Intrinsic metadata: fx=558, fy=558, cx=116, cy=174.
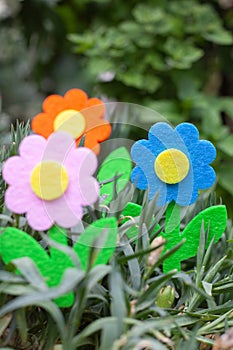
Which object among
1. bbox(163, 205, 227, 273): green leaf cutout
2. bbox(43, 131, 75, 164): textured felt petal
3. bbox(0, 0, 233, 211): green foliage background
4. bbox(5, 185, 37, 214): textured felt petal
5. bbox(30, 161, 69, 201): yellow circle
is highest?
bbox(43, 131, 75, 164): textured felt petal

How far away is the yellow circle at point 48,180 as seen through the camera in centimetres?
39

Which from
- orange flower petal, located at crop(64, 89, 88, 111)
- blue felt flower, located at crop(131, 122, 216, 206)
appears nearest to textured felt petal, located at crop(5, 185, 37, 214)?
→ blue felt flower, located at crop(131, 122, 216, 206)

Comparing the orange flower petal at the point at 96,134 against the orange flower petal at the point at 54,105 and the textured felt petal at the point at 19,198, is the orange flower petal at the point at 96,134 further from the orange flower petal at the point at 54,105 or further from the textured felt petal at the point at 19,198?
the textured felt petal at the point at 19,198

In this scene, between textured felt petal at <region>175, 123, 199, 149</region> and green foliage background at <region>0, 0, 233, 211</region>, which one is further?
green foliage background at <region>0, 0, 233, 211</region>

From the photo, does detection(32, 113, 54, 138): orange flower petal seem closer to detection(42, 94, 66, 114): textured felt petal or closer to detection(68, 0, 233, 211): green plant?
detection(42, 94, 66, 114): textured felt petal

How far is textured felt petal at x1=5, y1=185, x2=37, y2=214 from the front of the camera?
1.25 ft

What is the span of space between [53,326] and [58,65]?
48.8 inches

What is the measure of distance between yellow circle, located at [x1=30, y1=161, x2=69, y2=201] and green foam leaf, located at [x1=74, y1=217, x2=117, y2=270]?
4 centimetres

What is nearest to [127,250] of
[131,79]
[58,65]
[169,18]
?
[131,79]

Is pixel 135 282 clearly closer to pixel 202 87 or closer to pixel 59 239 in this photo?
pixel 59 239

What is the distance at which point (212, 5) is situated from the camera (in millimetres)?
1342

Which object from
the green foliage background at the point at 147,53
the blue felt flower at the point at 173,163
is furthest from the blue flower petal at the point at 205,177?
the green foliage background at the point at 147,53

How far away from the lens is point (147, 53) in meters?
1.19

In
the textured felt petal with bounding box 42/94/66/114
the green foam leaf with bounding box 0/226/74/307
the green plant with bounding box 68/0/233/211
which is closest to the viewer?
the green foam leaf with bounding box 0/226/74/307
